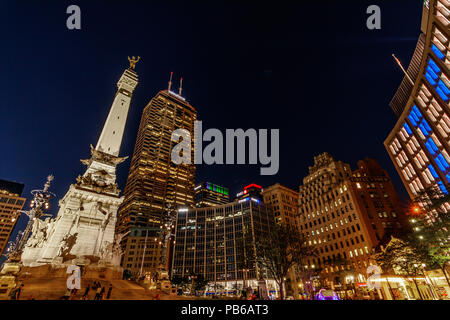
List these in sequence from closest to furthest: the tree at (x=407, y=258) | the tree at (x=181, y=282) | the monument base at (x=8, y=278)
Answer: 1. the monument base at (x=8, y=278)
2. the tree at (x=407, y=258)
3. the tree at (x=181, y=282)

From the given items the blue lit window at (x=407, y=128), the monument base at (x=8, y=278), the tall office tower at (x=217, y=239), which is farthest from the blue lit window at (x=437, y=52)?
the tall office tower at (x=217, y=239)

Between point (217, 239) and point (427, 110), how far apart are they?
87.4m

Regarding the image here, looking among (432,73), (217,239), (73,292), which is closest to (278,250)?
(73,292)

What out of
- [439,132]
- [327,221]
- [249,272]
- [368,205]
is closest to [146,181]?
[249,272]

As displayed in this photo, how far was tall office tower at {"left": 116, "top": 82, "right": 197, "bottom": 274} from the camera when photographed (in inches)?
4877

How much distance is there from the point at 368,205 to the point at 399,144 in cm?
2148

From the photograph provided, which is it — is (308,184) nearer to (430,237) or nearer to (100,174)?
(430,237)

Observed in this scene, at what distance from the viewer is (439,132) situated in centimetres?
5019

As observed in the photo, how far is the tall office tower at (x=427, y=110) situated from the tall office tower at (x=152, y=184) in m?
101

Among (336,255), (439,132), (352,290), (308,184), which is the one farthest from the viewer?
(308,184)

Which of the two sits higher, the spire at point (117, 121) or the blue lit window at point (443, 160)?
the spire at point (117, 121)

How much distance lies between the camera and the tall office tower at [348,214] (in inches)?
2426

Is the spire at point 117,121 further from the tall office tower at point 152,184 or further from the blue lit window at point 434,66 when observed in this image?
the tall office tower at point 152,184

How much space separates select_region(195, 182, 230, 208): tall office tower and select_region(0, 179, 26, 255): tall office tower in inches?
4291
